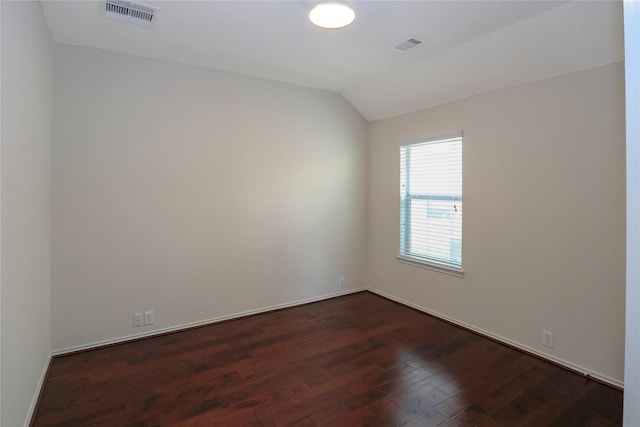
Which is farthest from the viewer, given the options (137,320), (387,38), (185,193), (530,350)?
(185,193)

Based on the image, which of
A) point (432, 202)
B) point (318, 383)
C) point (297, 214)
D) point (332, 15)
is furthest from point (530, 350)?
point (332, 15)

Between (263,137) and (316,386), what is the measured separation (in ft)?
8.76

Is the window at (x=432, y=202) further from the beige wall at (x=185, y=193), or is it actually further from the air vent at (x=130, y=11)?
the air vent at (x=130, y=11)

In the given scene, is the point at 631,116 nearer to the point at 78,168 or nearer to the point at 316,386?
the point at 316,386

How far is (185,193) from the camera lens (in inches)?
130

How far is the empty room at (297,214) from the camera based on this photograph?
7.00 feet

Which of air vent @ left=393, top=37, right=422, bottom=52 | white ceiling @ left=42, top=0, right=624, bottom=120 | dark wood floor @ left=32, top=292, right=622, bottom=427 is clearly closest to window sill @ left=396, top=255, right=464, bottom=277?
dark wood floor @ left=32, top=292, right=622, bottom=427

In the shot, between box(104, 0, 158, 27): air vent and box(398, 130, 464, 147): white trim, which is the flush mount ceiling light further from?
box(398, 130, 464, 147): white trim

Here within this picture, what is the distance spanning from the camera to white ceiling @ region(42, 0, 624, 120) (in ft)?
7.43

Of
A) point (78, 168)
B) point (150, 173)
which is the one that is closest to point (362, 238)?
point (150, 173)

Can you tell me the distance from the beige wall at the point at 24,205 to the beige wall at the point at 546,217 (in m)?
3.59

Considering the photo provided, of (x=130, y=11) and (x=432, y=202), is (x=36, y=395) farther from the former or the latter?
(x=432, y=202)

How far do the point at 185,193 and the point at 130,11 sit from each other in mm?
1600

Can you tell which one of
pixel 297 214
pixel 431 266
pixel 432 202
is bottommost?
pixel 431 266
